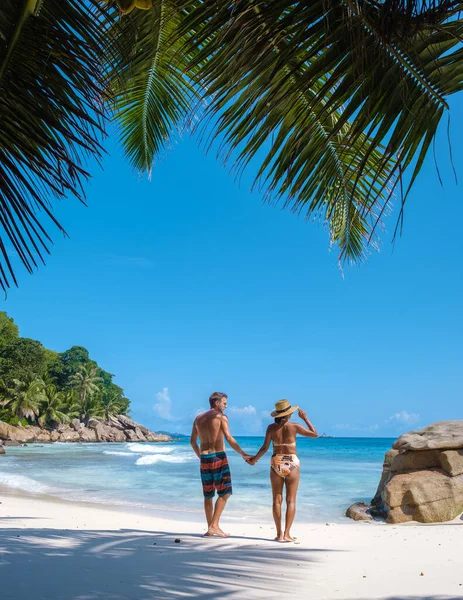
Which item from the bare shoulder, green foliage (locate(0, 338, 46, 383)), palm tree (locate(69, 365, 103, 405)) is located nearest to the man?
the bare shoulder

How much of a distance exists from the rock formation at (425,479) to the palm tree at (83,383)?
53.1m

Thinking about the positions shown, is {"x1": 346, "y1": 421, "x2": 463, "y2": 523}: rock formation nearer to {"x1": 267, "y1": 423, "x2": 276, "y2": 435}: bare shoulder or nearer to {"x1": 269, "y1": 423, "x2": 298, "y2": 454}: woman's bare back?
{"x1": 269, "y1": 423, "x2": 298, "y2": 454}: woman's bare back

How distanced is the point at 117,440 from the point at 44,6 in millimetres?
61698

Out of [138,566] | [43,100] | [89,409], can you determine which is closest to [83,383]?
[89,409]

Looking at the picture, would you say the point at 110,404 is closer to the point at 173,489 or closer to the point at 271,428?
the point at 173,489

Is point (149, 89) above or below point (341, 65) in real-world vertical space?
above

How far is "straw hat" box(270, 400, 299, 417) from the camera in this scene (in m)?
6.07

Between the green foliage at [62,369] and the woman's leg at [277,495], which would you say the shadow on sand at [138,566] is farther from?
the green foliage at [62,369]

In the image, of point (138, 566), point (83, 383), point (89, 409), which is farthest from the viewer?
point (89, 409)

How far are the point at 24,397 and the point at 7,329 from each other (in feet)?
19.8

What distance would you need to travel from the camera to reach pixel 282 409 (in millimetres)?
6098

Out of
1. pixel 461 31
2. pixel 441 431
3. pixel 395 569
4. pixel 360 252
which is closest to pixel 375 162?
pixel 360 252

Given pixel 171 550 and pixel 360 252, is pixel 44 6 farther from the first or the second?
pixel 171 550

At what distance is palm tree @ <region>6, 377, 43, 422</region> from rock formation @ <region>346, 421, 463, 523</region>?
37.9m
